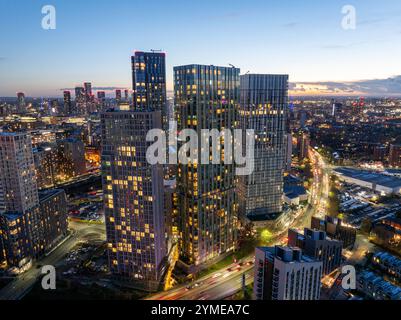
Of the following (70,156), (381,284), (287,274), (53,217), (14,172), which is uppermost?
(14,172)

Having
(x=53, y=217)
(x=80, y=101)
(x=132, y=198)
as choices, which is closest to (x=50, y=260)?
(x=53, y=217)

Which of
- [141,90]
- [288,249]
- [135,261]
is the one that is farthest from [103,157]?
[141,90]

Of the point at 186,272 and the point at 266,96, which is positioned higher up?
the point at 266,96

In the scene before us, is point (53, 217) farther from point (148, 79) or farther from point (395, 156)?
point (395, 156)

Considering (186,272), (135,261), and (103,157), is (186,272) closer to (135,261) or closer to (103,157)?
(135,261)

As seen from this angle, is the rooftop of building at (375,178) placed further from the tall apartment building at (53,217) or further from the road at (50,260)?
the tall apartment building at (53,217)

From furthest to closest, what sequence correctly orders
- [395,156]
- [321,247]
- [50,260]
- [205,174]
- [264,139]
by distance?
[395,156], [264,139], [50,260], [205,174], [321,247]

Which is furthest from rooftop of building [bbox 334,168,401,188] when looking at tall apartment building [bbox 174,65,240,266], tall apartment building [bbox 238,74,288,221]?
tall apartment building [bbox 174,65,240,266]
